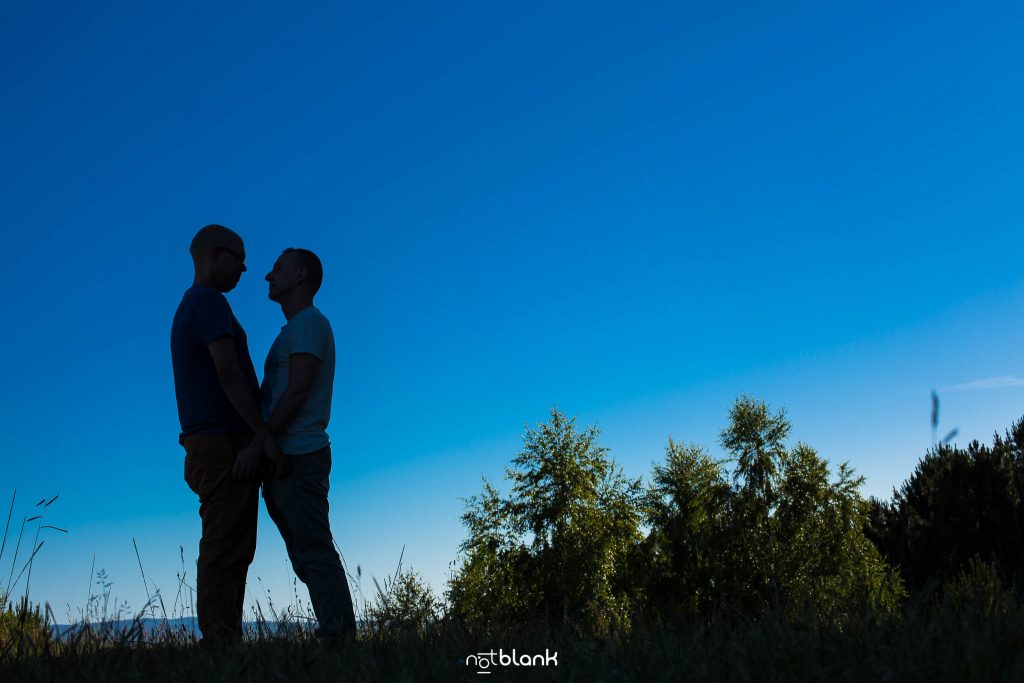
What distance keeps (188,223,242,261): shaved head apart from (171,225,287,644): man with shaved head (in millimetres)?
334

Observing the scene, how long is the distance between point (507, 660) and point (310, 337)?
275 centimetres

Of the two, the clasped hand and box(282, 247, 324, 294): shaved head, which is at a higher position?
box(282, 247, 324, 294): shaved head

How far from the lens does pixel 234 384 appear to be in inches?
213

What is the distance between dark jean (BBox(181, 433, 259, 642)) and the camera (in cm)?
544

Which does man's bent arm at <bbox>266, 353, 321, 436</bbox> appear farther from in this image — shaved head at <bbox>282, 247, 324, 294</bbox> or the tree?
the tree

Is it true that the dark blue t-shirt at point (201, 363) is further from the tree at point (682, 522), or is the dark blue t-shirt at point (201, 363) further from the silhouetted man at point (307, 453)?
the tree at point (682, 522)

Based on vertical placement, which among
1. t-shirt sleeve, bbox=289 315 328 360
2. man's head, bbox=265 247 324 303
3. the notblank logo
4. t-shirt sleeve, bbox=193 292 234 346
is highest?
man's head, bbox=265 247 324 303

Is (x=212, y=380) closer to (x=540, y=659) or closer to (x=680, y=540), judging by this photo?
(x=540, y=659)

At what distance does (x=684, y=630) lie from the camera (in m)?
4.09

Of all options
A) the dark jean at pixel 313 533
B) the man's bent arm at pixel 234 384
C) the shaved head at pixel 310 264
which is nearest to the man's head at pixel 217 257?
the shaved head at pixel 310 264

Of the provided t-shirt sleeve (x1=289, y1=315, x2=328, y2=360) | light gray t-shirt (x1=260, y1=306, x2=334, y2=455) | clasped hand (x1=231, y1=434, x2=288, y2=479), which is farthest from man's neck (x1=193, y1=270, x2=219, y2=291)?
clasped hand (x1=231, y1=434, x2=288, y2=479)

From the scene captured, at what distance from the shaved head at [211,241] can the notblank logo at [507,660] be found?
12.1 feet

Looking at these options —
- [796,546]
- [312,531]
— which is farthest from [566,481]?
[312,531]

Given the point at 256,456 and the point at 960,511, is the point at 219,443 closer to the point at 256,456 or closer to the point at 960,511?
the point at 256,456
